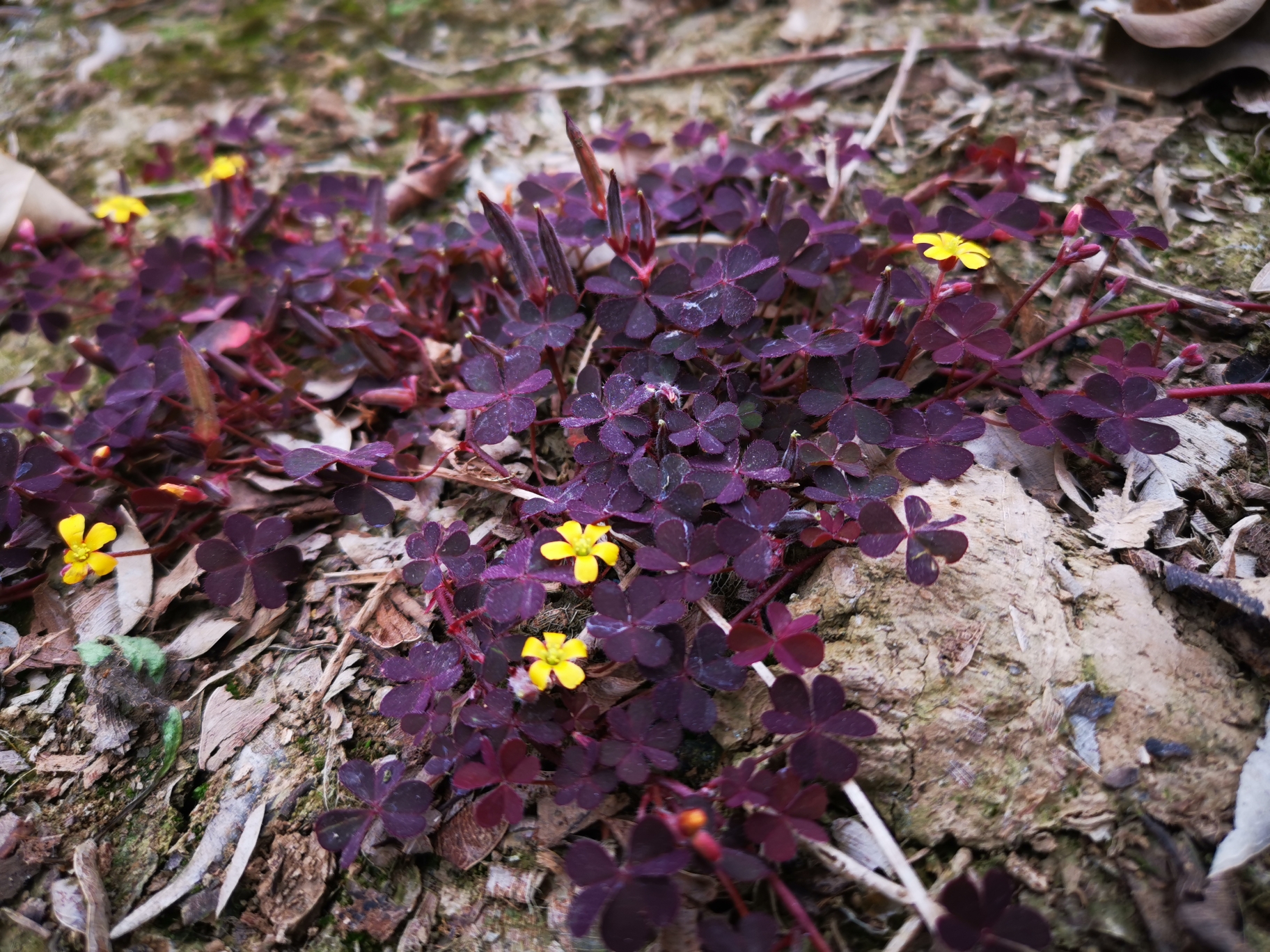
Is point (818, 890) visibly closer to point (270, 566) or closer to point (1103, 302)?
point (270, 566)

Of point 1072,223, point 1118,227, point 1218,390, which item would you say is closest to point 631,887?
point 1218,390

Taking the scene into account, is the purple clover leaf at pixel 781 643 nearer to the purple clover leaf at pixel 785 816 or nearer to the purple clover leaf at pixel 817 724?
the purple clover leaf at pixel 817 724

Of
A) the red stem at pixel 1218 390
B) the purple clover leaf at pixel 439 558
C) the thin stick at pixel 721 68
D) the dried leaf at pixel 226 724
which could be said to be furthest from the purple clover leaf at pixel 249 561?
the red stem at pixel 1218 390

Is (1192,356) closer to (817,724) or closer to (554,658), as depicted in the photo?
(817,724)

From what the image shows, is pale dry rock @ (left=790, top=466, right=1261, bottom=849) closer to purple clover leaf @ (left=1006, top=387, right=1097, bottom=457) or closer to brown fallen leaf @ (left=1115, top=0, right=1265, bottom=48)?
purple clover leaf @ (left=1006, top=387, right=1097, bottom=457)

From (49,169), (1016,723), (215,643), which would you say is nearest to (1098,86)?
(1016,723)
